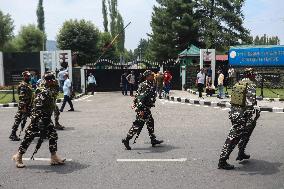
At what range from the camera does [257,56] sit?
91.7 ft

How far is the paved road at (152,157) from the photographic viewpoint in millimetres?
6449

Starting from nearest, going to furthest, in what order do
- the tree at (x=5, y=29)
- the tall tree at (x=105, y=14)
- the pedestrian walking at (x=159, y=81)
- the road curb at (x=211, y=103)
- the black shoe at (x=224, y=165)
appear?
the black shoe at (x=224, y=165) < the road curb at (x=211, y=103) < the pedestrian walking at (x=159, y=81) < the tree at (x=5, y=29) < the tall tree at (x=105, y=14)

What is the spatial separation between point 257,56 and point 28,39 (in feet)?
144

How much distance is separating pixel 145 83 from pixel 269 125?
494 centimetres

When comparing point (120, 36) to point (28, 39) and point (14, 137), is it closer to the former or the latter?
point (28, 39)

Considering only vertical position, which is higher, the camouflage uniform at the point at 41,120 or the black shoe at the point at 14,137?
the camouflage uniform at the point at 41,120

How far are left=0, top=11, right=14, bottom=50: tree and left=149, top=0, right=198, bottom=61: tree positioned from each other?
21496mm

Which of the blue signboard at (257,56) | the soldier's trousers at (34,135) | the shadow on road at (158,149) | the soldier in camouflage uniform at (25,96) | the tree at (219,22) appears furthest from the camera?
the tree at (219,22)

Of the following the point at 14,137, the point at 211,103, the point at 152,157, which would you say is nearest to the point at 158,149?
the point at 152,157

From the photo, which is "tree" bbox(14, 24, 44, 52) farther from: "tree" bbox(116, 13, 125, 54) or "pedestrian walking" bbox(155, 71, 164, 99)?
"pedestrian walking" bbox(155, 71, 164, 99)

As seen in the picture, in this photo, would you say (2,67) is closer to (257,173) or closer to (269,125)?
(269,125)

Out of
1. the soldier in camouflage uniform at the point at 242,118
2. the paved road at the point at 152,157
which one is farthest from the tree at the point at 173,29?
the soldier in camouflage uniform at the point at 242,118

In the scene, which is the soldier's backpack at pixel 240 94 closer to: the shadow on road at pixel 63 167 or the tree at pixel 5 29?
the shadow on road at pixel 63 167

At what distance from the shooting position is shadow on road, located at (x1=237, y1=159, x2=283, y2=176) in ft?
22.7
